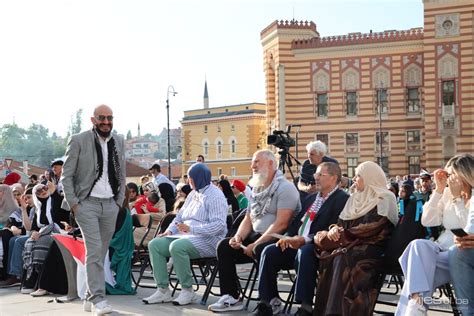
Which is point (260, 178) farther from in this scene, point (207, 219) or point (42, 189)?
point (42, 189)

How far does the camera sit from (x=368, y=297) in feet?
19.1

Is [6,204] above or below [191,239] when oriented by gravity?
above

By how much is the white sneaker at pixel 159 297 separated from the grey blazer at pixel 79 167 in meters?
1.37

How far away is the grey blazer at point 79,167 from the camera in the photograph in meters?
6.91

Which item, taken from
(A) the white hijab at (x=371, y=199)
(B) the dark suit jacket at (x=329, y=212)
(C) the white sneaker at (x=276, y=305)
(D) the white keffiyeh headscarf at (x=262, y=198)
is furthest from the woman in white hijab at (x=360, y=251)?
(D) the white keffiyeh headscarf at (x=262, y=198)

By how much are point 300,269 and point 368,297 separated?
0.70 metres

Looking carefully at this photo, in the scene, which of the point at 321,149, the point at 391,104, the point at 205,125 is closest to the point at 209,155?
the point at 205,125

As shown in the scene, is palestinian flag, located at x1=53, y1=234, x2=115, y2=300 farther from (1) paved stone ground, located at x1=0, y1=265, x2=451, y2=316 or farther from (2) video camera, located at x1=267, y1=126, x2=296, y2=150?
(2) video camera, located at x1=267, y1=126, x2=296, y2=150

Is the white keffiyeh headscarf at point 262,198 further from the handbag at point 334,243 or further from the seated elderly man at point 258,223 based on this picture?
the handbag at point 334,243

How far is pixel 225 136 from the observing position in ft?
213

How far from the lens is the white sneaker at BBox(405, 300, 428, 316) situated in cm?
532

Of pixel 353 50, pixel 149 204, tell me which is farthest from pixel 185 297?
pixel 353 50

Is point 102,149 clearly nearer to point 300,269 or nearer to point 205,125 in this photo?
point 300,269

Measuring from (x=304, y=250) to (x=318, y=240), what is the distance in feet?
0.64
